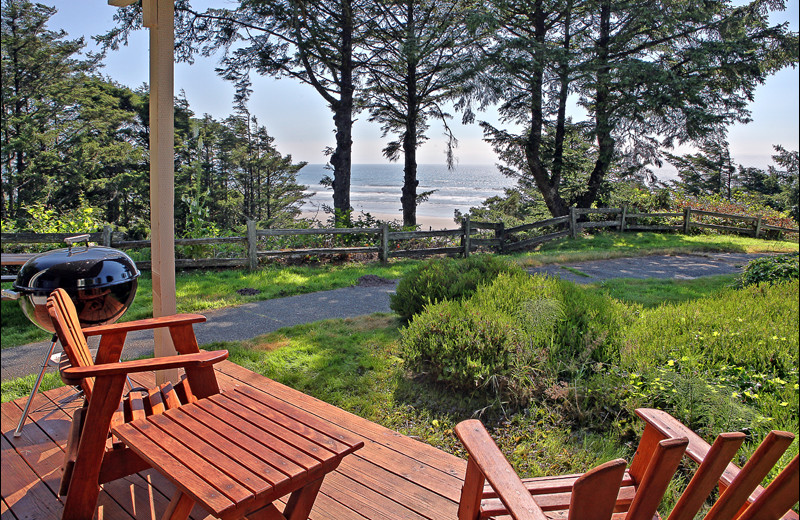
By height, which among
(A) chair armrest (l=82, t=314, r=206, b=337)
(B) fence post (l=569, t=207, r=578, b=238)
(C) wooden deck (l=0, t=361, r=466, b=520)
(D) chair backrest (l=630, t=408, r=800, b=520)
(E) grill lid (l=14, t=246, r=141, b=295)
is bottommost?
(C) wooden deck (l=0, t=361, r=466, b=520)

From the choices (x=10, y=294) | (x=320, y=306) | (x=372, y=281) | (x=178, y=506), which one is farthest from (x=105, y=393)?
(x=372, y=281)

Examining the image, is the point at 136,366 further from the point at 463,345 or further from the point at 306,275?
the point at 306,275

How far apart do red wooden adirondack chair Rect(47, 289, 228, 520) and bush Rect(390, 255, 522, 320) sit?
112 inches

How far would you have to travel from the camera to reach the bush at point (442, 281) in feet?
15.9

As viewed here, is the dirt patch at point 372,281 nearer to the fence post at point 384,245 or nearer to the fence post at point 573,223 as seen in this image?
the fence post at point 384,245

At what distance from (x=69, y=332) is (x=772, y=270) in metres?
5.67

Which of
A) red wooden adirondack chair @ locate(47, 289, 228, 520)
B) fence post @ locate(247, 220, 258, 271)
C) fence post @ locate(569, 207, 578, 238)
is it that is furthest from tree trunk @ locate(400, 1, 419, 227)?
red wooden adirondack chair @ locate(47, 289, 228, 520)

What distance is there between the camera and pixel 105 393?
178 centimetres

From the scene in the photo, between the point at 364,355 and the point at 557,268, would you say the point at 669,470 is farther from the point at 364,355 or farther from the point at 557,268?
the point at 557,268

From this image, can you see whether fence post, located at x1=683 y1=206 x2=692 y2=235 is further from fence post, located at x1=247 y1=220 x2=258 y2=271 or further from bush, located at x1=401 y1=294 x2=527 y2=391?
bush, located at x1=401 y1=294 x2=527 y2=391

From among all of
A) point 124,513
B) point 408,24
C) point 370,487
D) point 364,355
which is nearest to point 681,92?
point 408,24

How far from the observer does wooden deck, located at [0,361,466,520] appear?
2004 mm

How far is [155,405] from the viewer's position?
2.08m

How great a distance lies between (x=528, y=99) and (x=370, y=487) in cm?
1360
